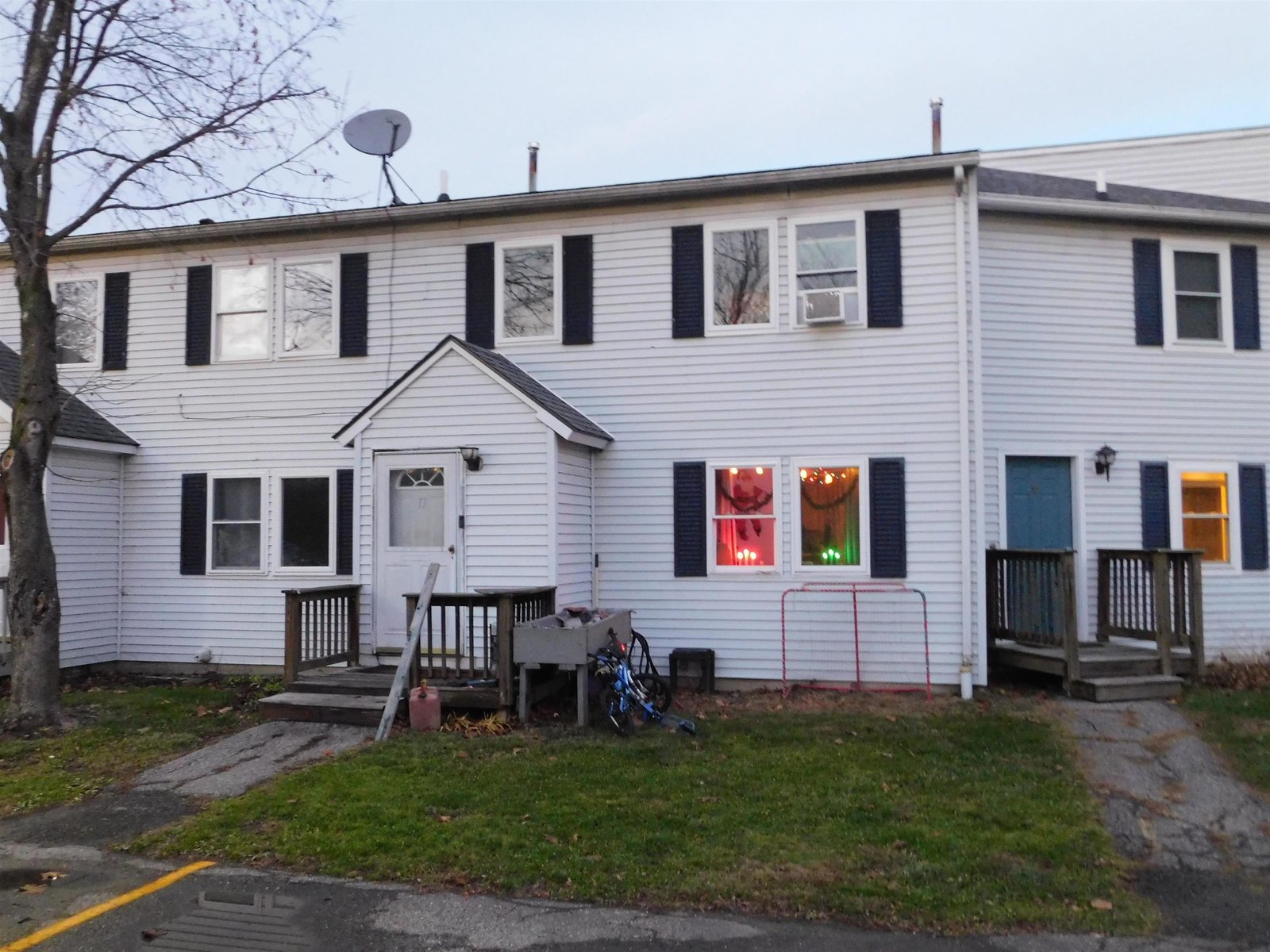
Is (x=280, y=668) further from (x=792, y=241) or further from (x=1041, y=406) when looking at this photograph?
(x=1041, y=406)

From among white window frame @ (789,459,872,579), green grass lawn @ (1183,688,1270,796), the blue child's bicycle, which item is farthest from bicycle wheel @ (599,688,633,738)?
green grass lawn @ (1183,688,1270,796)

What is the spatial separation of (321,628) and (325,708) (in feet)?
4.02

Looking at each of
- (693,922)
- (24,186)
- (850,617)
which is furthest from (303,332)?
(693,922)

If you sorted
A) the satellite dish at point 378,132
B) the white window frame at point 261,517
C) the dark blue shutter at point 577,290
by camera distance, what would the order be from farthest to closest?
the satellite dish at point 378,132
the white window frame at point 261,517
the dark blue shutter at point 577,290

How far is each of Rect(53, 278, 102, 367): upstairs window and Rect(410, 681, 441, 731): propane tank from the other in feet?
24.3

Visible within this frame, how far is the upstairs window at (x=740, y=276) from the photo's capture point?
1070cm

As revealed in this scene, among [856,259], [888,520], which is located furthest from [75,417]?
[888,520]

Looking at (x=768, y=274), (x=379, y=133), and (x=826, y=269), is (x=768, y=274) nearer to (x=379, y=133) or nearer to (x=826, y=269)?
(x=826, y=269)

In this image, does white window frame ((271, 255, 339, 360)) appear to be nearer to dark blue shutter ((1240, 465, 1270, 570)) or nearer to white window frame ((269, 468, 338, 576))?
white window frame ((269, 468, 338, 576))

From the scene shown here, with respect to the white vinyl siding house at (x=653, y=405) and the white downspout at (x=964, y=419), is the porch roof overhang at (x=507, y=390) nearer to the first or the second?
the white vinyl siding house at (x=653, y=405)

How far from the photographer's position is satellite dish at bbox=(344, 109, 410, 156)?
12.7 meters

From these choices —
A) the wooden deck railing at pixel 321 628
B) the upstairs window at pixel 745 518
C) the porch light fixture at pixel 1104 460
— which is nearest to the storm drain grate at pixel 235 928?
the wooden deck railing at pixel 321 628

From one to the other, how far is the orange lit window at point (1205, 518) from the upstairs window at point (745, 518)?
16.3ft

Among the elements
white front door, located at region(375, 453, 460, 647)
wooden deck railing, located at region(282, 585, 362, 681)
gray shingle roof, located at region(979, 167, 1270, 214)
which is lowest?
wooden deck railing, located at region(282, 585, 362, 681)
